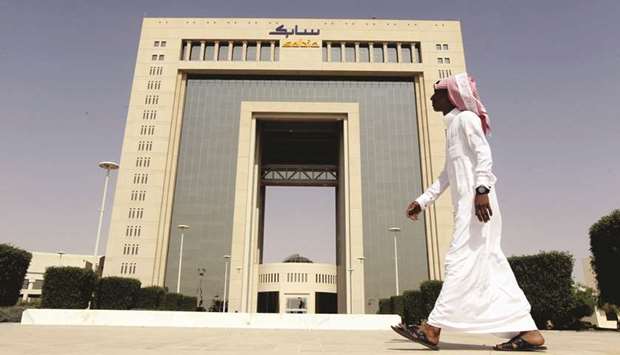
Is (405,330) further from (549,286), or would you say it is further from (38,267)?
(38,267)

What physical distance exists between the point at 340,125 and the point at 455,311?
4966cm

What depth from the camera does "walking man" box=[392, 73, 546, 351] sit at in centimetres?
486

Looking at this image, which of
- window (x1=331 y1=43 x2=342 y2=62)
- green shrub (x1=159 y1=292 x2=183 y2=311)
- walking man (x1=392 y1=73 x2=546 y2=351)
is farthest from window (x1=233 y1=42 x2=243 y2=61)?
walking man (x1=392 y1=73 x2=546 y2=351)

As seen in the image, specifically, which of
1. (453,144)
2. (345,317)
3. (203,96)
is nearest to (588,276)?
(203,96)

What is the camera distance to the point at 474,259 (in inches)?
204

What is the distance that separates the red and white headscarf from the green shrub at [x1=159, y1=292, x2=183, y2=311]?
3150 centimetres

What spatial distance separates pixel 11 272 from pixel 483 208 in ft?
70.1

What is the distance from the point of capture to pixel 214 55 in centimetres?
5347

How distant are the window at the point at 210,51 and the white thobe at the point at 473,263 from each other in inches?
2063

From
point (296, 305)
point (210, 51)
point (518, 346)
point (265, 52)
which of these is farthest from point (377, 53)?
point (518, 346)

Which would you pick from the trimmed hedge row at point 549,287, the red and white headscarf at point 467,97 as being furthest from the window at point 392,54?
the red and white headscarf at point 467,97

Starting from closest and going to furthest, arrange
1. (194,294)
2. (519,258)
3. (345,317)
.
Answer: (345,317), (519,258), (194,294)

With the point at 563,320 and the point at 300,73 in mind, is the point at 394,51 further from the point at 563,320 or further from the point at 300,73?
the point at 563,320

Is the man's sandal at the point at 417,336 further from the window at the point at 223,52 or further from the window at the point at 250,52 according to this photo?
the window at the point at 223,52
